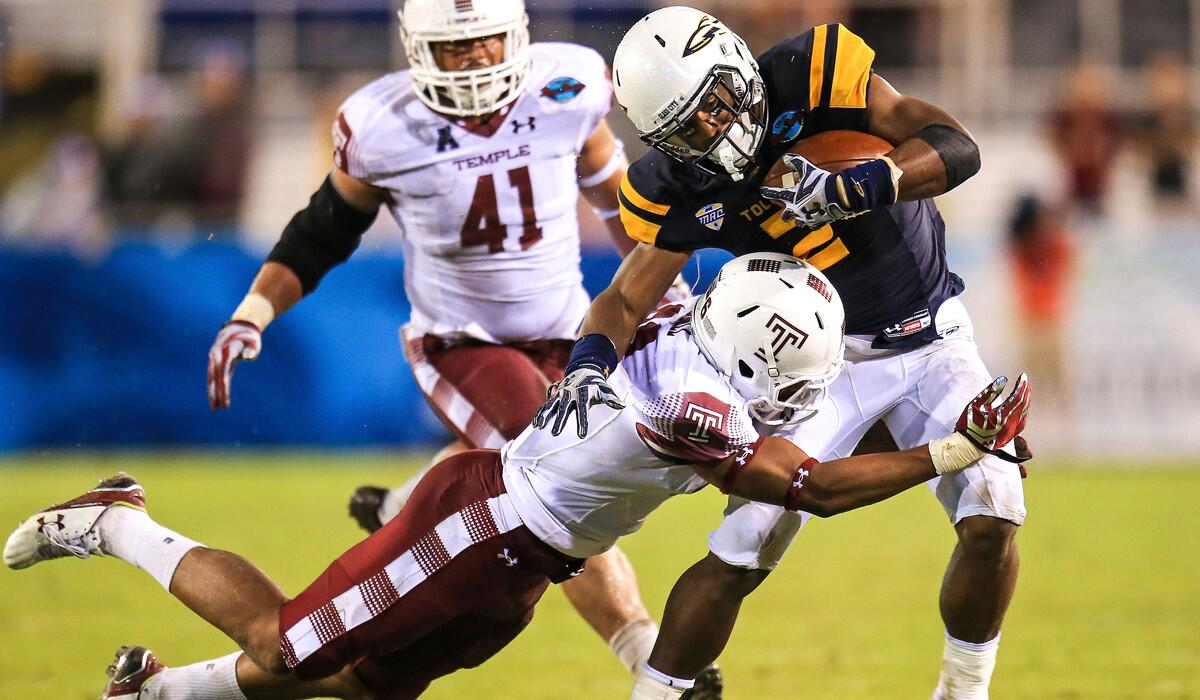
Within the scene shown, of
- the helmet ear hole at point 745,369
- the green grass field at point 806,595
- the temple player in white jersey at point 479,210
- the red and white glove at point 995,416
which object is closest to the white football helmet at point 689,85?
the helmet ear hole at point 745,369

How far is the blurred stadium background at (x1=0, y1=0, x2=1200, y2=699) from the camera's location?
23.0ft

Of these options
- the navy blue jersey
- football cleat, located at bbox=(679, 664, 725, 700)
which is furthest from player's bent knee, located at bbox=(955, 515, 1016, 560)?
football cleat, located at bbox=(679, 664, 725, 700)

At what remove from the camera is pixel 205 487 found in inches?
417

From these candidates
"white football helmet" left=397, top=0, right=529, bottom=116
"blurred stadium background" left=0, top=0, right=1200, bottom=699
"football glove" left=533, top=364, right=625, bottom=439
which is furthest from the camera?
"blurred stadium background" left=0, top=0, right=1200, bottom=699

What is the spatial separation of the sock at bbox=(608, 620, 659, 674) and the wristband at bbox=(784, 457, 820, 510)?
1.17 m

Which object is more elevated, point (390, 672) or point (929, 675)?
point (390, 672)

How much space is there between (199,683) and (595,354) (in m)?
1.44

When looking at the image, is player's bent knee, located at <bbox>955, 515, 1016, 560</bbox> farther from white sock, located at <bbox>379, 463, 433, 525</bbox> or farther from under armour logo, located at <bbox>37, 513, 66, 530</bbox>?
under armour logo, located at <bbox>37, 513, 66, 530</bbox>

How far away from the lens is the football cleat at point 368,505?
6148mm

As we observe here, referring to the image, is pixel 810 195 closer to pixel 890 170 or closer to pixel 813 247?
pixel 890 170

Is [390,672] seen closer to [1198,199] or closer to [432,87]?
[432,87]

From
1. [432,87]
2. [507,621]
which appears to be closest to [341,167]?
[432,87]

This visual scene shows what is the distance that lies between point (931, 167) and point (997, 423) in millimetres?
681

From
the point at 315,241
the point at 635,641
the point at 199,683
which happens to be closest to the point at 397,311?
the point at 315,241
